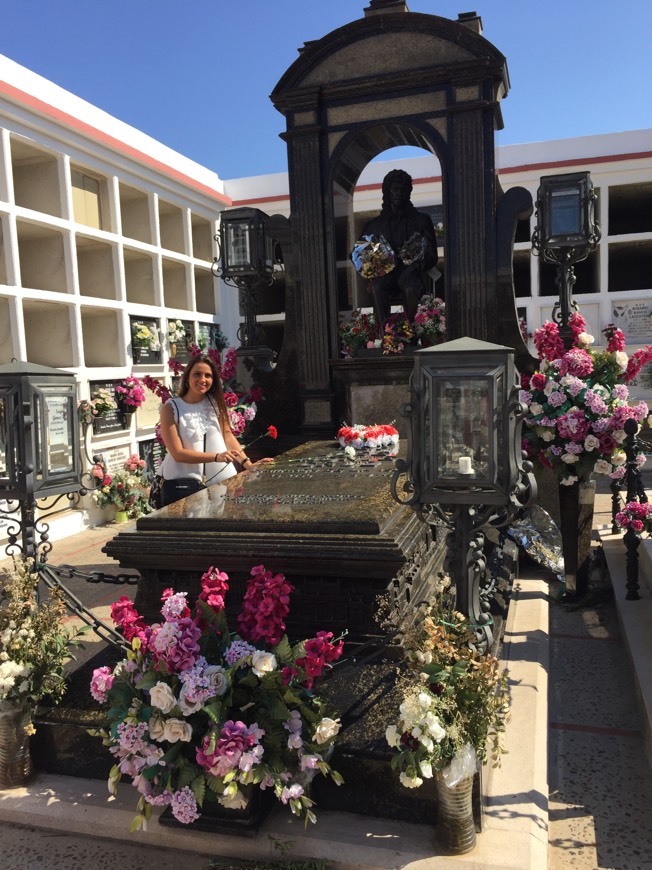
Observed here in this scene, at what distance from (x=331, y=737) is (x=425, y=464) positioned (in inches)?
30.3

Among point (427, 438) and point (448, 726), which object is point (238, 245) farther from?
point (448, 726)

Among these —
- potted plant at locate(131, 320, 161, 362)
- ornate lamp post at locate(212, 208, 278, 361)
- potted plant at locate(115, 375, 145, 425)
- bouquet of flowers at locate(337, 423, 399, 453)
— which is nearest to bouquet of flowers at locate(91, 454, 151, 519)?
potted plant at locate(115, 375, 145, 425)

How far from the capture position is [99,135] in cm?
738

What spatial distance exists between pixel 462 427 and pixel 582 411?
2.04m

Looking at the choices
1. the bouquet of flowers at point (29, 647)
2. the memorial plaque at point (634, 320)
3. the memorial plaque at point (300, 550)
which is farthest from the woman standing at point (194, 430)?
the memorial plaque at point (634, 320)

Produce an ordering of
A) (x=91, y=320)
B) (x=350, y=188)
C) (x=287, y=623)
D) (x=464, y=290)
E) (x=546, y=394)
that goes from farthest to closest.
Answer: (x=91, y=320) → (x=350, y=188) → (x=464, y=290) → (x=546, y=394) → (x=287, y=623)

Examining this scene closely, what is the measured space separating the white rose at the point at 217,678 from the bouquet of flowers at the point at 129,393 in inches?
242

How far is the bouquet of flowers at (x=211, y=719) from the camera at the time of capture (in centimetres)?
174

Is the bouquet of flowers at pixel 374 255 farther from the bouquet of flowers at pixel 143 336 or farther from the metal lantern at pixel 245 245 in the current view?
the bouquet of flowers at pixel 143 336

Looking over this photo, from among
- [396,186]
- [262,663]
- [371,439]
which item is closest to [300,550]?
[262,663]

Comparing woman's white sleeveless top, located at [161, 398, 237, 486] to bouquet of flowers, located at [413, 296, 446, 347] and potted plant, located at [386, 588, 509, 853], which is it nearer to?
potted plant, located at [386, 588, 509, 853]

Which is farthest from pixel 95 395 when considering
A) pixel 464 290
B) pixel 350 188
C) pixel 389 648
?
pixel 389 648

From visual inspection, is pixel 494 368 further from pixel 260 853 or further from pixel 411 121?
pixel 411 121

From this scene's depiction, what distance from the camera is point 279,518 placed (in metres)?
2.57
